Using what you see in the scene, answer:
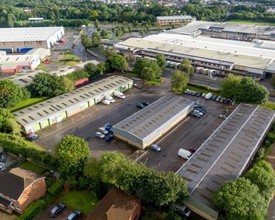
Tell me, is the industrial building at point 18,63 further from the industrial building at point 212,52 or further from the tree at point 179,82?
the tree at point 179,82

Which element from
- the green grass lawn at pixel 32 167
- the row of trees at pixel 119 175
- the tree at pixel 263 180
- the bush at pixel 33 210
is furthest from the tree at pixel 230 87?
Answer: the bush at pixel 33 210

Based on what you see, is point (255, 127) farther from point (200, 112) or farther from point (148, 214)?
point (148, 214)

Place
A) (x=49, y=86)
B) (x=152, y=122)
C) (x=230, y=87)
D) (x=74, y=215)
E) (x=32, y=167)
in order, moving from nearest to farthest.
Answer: (x=74, y=215)
(x=32, y=167)
(x=152, y=122)
(x=230, y=87)
(x=49, y=86)

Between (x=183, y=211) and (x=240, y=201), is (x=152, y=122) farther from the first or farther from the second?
(x=240, y=201)

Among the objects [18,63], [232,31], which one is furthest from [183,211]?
[232,31]

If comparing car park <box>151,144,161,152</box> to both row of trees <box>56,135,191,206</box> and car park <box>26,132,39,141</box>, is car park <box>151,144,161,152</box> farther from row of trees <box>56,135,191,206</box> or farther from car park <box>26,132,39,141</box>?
car park <box>26,132,39,141</box>

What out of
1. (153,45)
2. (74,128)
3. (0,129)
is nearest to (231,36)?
(153,45)

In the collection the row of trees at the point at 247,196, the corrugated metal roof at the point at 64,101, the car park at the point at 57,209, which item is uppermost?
the row of trees at the point at 247,196
